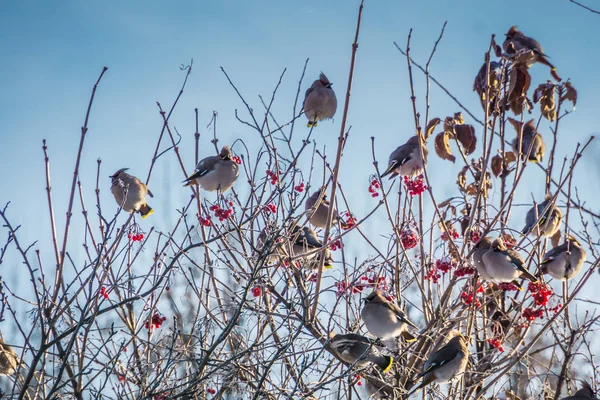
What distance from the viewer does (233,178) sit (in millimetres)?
4930

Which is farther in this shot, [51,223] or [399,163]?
[399,163]

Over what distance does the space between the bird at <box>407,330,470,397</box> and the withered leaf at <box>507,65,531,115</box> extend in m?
1.46

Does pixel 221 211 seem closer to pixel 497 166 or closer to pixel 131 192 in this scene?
pixel 131 192

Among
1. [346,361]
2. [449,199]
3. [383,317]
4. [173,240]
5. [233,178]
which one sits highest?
[233,178]

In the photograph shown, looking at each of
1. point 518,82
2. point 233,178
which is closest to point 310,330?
point 233,178

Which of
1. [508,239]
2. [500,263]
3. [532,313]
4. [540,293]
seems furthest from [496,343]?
[508,239]

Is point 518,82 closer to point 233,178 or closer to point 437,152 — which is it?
point 437,152

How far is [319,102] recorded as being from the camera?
5176 mm

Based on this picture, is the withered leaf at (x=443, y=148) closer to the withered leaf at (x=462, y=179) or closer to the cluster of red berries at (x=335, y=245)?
the withered leaf at (x=462, y=179)

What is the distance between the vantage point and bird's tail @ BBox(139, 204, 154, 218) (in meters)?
5.82

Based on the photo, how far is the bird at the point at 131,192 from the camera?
5.42 metres

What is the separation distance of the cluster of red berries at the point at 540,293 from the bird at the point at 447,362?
19.3 inches

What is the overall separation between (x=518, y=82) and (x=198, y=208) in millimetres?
2001

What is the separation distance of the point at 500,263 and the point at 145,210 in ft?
9.41
